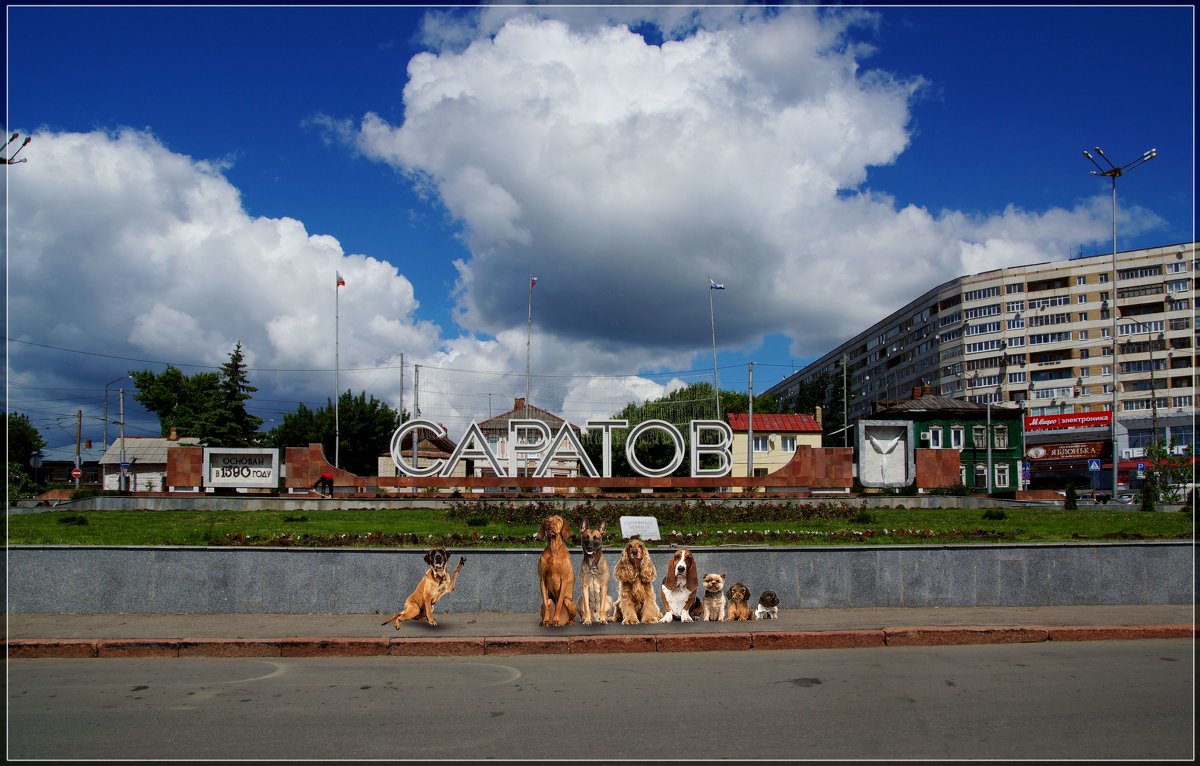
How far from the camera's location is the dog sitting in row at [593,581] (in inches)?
415

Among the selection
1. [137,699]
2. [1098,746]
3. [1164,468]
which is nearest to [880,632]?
[1098,746]

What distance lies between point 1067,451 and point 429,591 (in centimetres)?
7425

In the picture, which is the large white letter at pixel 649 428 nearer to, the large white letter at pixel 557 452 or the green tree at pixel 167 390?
the large white letter at pixel 557 452

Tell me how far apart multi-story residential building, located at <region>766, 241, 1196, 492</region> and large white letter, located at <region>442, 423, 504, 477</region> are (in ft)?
170

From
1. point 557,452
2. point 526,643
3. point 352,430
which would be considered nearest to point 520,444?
point 557,452

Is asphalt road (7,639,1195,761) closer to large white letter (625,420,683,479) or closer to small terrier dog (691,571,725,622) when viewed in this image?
small terrier dog (691,571,725,622)

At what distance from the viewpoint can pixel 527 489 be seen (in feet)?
95.7

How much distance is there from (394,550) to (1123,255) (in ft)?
287

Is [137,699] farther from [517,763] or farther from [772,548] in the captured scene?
[772,548]

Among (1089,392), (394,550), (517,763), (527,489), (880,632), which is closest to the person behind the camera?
(517,763)

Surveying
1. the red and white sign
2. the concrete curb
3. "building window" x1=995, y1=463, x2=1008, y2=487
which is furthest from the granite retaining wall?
the red and white sign

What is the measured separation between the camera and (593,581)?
A: 34.7 feet

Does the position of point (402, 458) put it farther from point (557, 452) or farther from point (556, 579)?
point (556, 579)

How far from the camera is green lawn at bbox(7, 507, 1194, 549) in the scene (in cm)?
1566
